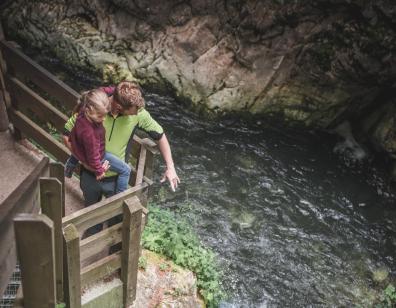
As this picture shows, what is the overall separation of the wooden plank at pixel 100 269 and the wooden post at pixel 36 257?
7.20ft

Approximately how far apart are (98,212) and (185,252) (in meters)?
3.06

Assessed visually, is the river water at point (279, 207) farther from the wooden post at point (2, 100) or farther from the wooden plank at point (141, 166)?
the wooden post at point (2, 100)

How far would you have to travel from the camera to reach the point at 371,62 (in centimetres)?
1130

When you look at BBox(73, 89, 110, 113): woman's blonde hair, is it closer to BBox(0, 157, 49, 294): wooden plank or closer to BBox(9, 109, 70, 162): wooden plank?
BBox(9, 109, 70, 162): wooden plank

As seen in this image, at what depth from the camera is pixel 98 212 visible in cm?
434

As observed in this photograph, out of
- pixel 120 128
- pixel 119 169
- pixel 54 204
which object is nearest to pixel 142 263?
pixel 119 169

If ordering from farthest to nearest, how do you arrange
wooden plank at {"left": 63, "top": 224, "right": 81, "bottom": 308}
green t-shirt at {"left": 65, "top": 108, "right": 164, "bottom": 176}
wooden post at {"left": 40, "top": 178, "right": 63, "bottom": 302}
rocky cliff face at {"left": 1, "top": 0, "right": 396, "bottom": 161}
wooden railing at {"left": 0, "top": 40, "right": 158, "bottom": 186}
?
1. rocky cliff face at {"left": 1, "top": 0, "right": 396, "bottom": 161}
2. wooden railing at {"left": 0, "top": 40, "right": 158, "bottom": 186}
3. green t-shirt at {"left": 65, "top": 108, "right": 164, "bottom": 176}
4. wooden plank at {"left": 63, "top": 224, "right": 81, "bottom": 308}
5. wooden post at {"left": 40, "top": 178, "right": 63, "bottom": 302}

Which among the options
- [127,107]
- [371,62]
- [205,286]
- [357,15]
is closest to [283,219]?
[205,286]

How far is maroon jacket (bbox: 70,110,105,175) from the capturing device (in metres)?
4.22

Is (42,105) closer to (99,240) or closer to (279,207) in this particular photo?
(99,240)

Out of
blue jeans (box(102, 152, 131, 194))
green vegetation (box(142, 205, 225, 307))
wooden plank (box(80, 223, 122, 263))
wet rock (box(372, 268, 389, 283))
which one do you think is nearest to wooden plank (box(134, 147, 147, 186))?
blue jeans (box(102, 152, 131, 194))

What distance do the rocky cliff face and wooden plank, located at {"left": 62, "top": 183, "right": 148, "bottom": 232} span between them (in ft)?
26.9

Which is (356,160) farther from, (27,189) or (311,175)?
(27,189)

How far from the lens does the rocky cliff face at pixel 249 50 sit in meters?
11.4
